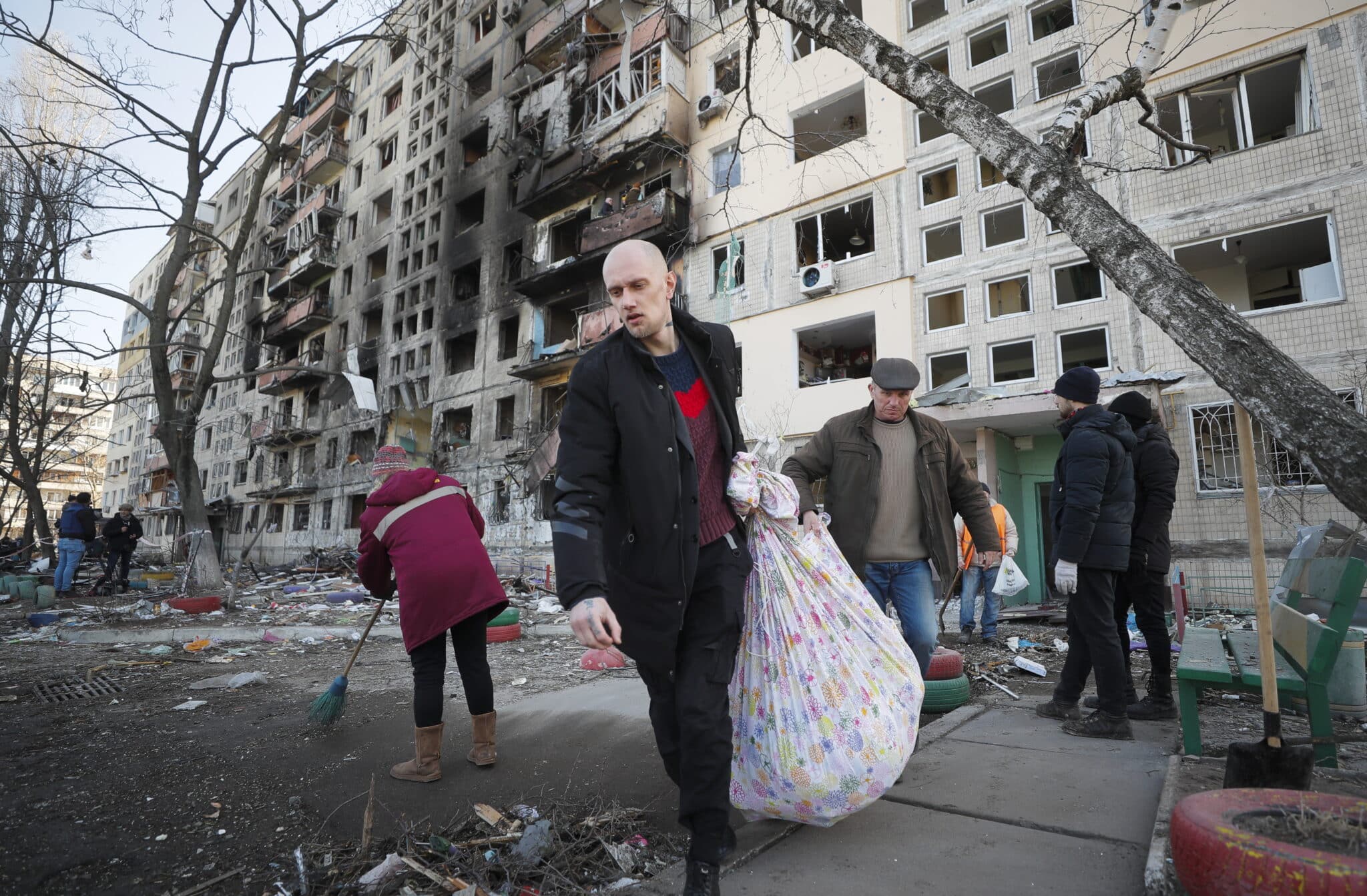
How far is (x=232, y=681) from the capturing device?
18.7 ft

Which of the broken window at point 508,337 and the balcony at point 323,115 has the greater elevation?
the balcony at point 323,115

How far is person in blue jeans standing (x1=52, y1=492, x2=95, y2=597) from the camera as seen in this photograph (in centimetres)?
1291

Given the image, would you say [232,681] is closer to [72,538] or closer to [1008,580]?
[1008,580]

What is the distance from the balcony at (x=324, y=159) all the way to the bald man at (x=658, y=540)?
4262 centimetres

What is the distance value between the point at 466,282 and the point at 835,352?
684 inches

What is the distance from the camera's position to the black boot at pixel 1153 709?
3945 millimetres

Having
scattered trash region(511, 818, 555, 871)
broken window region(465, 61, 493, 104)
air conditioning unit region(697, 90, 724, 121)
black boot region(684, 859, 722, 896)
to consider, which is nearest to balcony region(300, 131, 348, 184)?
broken window region(465, 61, 493, 104)

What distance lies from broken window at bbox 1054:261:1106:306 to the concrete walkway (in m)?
13.3

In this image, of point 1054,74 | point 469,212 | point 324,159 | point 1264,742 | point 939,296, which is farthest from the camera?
point 324,159

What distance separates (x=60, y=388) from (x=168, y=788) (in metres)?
91.9

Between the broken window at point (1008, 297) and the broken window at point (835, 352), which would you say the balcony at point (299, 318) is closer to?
the broken window at point (835, 352)

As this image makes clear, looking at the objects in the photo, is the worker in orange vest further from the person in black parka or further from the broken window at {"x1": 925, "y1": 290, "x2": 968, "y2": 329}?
the broken window at {"x1": 925, "y1": 290, "x2": 968, "y2": 329}

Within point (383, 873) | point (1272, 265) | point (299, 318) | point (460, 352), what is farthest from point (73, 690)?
point (299, 318)

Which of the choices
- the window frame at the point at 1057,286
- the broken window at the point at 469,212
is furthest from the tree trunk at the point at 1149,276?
the broken window at the point at 469,212
